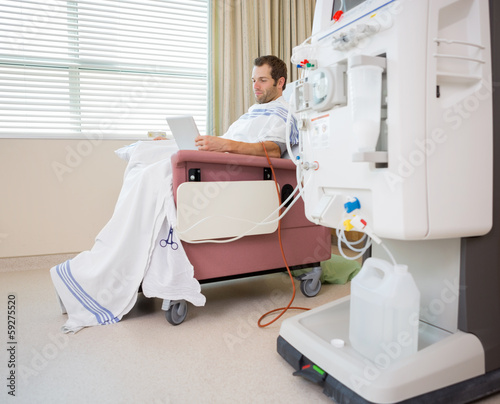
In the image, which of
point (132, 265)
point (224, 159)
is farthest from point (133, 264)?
point (224, 159)

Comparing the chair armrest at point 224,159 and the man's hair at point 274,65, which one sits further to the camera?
the man's hair at point 274,65

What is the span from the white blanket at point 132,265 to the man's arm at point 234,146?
179mm

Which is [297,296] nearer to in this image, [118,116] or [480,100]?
[480,100]

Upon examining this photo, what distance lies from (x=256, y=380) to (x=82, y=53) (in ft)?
7.54

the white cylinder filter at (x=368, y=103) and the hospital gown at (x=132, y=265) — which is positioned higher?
the white cylinder filter at (x=368, y=103)

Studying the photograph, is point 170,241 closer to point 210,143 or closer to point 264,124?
point 210,143

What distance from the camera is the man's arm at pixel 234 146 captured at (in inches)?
55.3

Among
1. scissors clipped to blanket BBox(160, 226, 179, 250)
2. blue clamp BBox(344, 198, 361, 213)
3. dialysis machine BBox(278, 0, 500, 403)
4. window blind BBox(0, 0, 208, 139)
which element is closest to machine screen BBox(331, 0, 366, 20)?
dialysis machine BBox(278, 0, 500, 403)

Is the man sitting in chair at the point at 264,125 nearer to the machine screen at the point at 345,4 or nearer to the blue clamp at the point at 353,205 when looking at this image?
the machine screen at the point at 345,4

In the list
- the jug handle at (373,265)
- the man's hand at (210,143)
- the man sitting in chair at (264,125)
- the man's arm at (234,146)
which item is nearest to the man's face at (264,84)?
the man sitting in chair at (264,125)

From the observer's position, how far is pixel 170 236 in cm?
133

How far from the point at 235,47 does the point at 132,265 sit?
1843mm

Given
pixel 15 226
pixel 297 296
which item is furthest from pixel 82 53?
pixel 297 296

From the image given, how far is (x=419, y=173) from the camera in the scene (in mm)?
770
